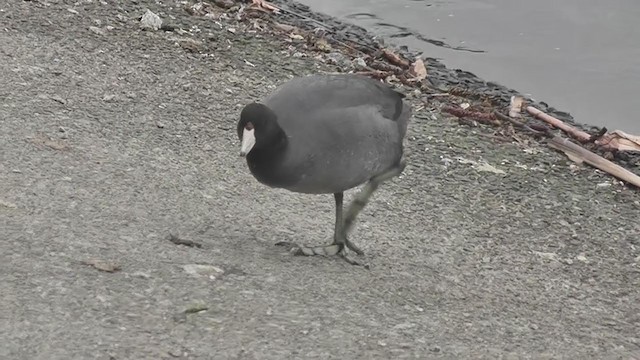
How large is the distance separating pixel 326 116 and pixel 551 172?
3.42 m

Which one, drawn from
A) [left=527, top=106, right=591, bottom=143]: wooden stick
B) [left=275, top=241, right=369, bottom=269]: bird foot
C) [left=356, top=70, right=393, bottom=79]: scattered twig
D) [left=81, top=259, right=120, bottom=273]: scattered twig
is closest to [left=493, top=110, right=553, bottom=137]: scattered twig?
[left=527, top=106, right=591, bottom=143]: wooden stick

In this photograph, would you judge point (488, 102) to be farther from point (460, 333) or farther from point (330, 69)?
point (460, 333)

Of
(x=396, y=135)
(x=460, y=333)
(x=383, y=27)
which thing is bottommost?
(x=383, y=27)

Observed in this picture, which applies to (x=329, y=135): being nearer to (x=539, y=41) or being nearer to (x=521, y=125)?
(x=521, y=125)

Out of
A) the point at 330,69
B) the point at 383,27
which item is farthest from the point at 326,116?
the point at 383,27

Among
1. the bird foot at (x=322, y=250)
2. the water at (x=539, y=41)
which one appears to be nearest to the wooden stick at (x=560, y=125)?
the water at (x=539, y=41)

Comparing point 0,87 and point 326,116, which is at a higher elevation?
point 326,116

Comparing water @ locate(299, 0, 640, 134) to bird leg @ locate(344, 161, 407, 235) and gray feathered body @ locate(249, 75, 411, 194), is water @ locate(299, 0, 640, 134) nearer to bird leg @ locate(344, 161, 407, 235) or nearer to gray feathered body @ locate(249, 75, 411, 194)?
bird leg @ locate(344, 161, 407, 235)

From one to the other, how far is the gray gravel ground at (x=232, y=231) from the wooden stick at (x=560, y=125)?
719 millimetres

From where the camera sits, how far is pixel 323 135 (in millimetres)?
4840

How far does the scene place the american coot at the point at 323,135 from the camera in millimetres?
4660

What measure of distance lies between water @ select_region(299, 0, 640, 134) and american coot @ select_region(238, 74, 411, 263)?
5458 mm

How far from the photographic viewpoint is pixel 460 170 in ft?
24.5

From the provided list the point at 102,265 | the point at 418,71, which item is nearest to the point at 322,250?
the point at 102,265
